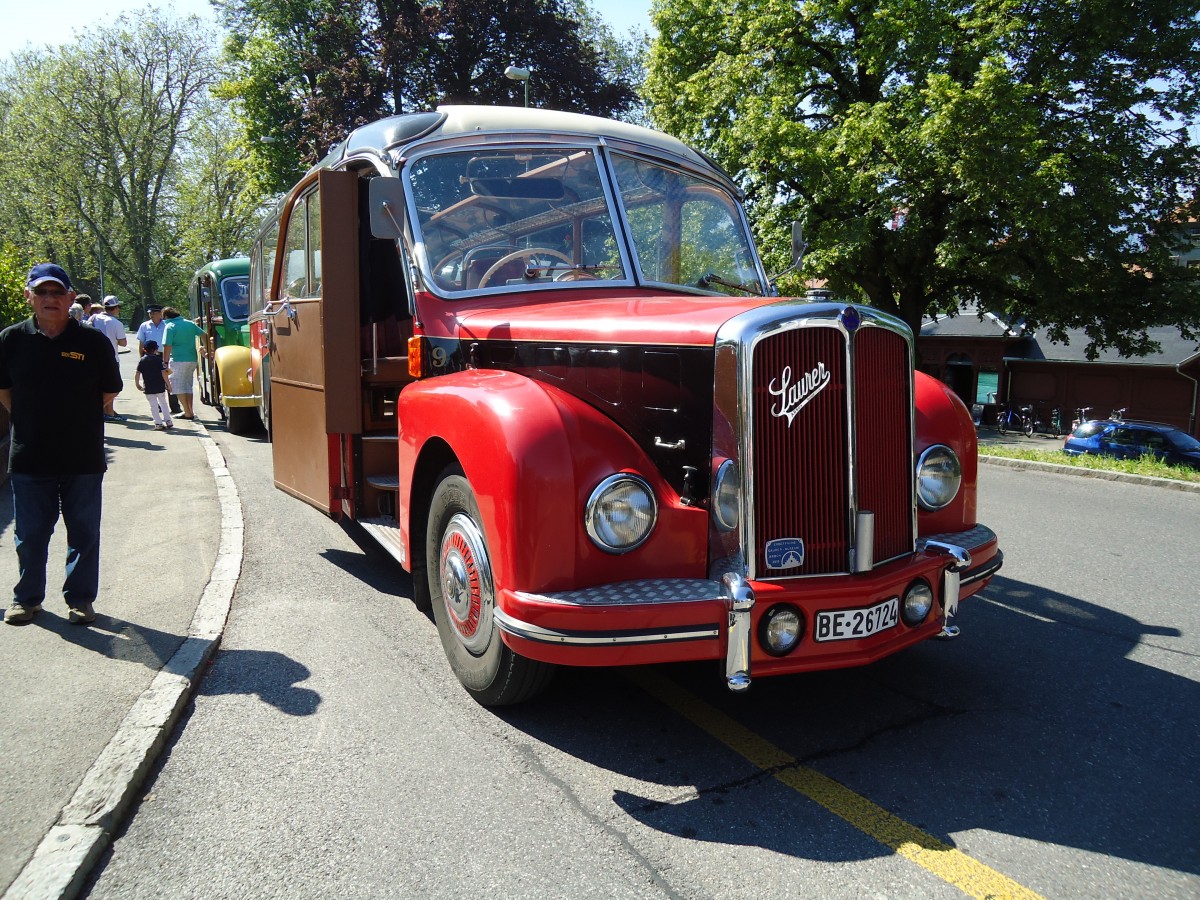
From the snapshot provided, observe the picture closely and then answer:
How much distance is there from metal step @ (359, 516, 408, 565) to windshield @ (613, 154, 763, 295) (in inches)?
75.4

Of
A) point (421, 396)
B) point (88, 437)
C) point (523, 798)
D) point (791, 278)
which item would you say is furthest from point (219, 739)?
point (791, 278)

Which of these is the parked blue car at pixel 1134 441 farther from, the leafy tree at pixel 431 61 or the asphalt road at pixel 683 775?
the asphalt road at pixel 683 775

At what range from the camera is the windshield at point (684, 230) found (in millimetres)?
4832

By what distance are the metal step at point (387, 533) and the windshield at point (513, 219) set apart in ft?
4.38

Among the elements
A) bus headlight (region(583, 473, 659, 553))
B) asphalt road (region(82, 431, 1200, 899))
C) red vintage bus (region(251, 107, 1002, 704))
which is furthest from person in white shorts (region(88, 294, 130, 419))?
bus headlight (region(583, 473, 659, 553))

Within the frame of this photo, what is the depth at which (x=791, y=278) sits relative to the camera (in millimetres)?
22141

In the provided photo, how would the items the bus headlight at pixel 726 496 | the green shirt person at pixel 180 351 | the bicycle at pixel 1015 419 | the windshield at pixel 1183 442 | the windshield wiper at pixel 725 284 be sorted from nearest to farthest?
the bus headlight at pixel 726 496 → the windshield wiper at pixel 725 284 → the green shirt person at pixel 180 351 → the windshield at pixel 1183 442 → the bicycle at pixel 1015 419

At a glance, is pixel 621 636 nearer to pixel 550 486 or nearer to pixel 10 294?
pixel 550 486

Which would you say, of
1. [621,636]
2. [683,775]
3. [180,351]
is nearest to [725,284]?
[621,636]

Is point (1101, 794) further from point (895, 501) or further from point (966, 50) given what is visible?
point (966, 50)

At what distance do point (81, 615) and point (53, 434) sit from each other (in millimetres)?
933

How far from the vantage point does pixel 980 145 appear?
62.2ft

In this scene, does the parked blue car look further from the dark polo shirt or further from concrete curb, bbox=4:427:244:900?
the dark polo shirt

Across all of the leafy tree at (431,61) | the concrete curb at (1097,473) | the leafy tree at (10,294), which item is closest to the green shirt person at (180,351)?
the leafy tree at (10,294)
